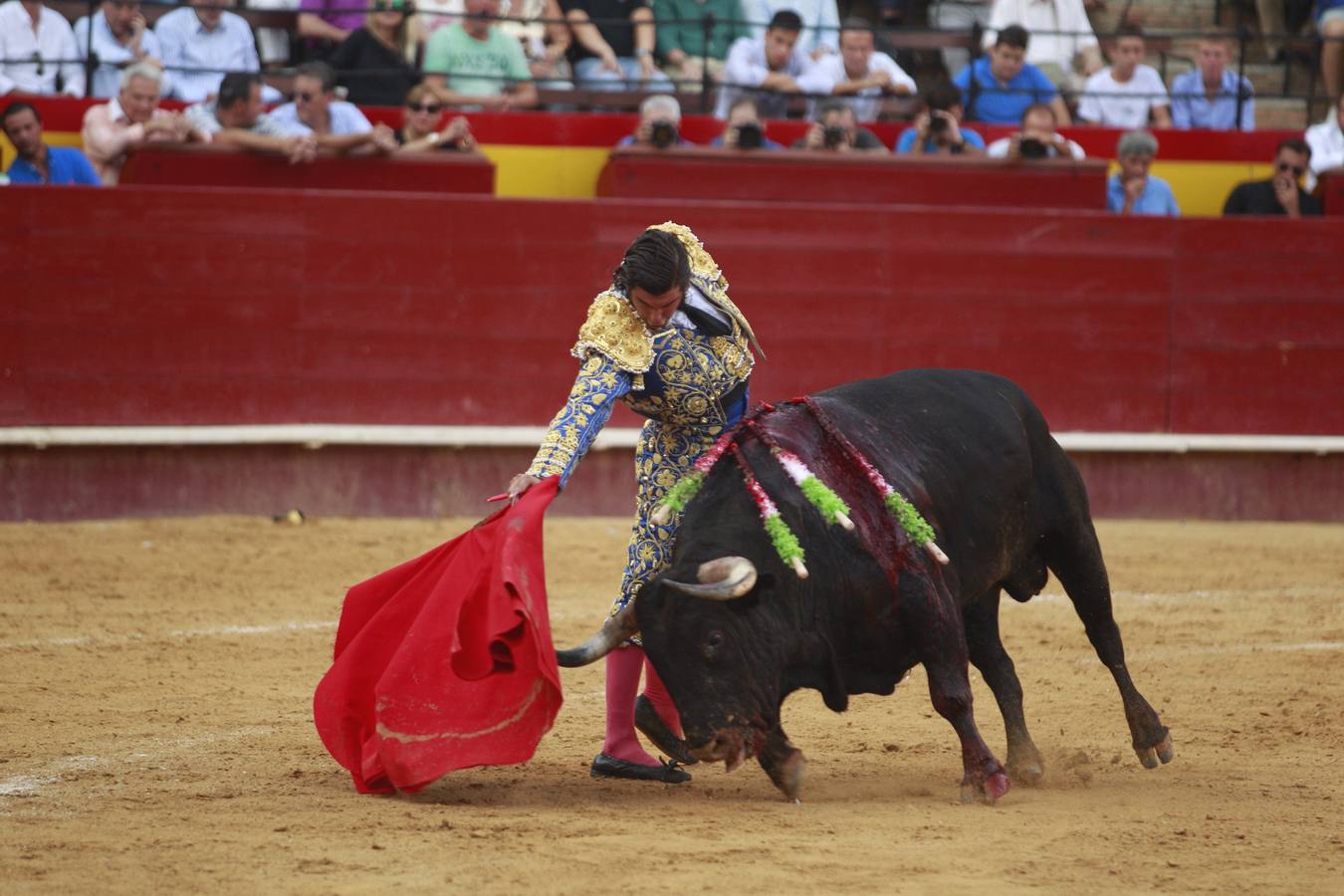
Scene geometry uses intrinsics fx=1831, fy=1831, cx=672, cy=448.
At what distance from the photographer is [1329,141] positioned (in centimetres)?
898

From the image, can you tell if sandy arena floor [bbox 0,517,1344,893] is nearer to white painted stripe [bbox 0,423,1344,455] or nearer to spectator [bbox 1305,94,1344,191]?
white painted stripe [bbox 0,423,1344,455]

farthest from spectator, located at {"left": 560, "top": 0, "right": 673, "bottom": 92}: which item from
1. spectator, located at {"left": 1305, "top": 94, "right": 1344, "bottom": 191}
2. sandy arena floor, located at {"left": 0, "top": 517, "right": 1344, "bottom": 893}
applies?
spectator, located at {"left": 1305, "top": 94, "right": 1344, "bottom": 191}

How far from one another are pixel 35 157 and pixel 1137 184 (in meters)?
4.73

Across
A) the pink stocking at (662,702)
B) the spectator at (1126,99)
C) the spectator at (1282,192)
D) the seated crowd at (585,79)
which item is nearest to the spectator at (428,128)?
the seated crowd at (585,79)

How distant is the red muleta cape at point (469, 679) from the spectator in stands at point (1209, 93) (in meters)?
6.30

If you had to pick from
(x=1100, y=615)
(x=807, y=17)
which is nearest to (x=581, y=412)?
(x=1100, y=615)

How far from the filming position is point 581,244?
7.75 metres

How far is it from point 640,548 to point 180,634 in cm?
225

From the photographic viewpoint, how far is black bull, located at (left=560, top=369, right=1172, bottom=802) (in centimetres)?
347

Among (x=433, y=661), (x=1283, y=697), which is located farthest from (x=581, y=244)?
(x=433, y=661)

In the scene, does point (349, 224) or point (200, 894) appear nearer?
point (200, 894)

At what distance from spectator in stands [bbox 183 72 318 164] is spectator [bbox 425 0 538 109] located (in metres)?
0.91

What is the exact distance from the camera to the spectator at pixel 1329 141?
29.3 ft

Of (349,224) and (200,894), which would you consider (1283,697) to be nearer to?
(200,894)
